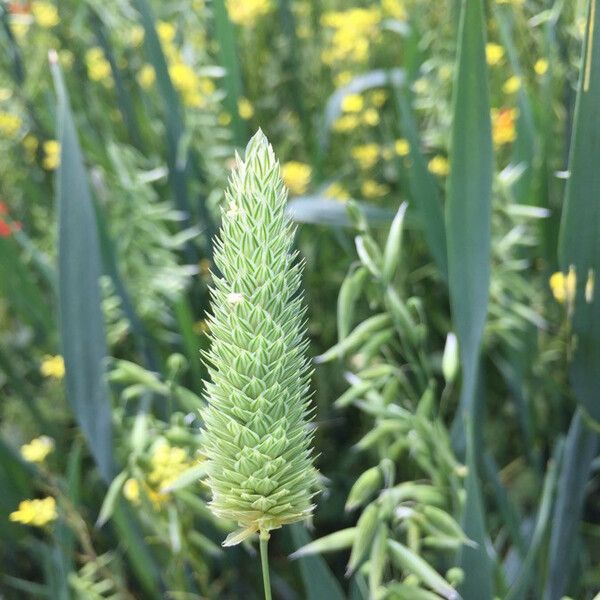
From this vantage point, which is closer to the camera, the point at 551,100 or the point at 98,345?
the point at 98,345

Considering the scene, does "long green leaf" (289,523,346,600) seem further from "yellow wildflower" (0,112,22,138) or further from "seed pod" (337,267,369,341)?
"yellow wildflower" (0,112,22,138)

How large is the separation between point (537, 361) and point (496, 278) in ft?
0.51

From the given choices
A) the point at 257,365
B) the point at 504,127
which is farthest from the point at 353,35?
the point at 257,365

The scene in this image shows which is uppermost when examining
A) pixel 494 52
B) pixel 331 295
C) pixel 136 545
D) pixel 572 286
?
pixel 494 52

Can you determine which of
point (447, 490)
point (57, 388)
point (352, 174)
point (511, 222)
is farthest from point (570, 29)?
point (57, 388)

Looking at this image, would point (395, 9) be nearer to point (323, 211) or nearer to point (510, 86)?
point (510, 86)

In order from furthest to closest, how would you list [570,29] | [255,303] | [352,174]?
[352,174], [570,29], [255,303]

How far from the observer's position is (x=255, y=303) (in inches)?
15.5

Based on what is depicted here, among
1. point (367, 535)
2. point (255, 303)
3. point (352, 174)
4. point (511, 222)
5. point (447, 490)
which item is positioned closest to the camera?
point (255, 303)

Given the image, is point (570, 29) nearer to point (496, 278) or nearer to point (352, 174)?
point (496, 278)

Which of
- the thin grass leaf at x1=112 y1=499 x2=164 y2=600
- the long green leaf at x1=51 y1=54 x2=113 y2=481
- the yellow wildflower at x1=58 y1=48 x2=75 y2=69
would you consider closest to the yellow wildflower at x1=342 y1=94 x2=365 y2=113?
the yellow wildflower at x1=58 y1=48 x2=75 y2=69

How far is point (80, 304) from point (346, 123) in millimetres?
830

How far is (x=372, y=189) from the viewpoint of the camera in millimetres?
1435

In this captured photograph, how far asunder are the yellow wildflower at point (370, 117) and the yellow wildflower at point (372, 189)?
106 mm
